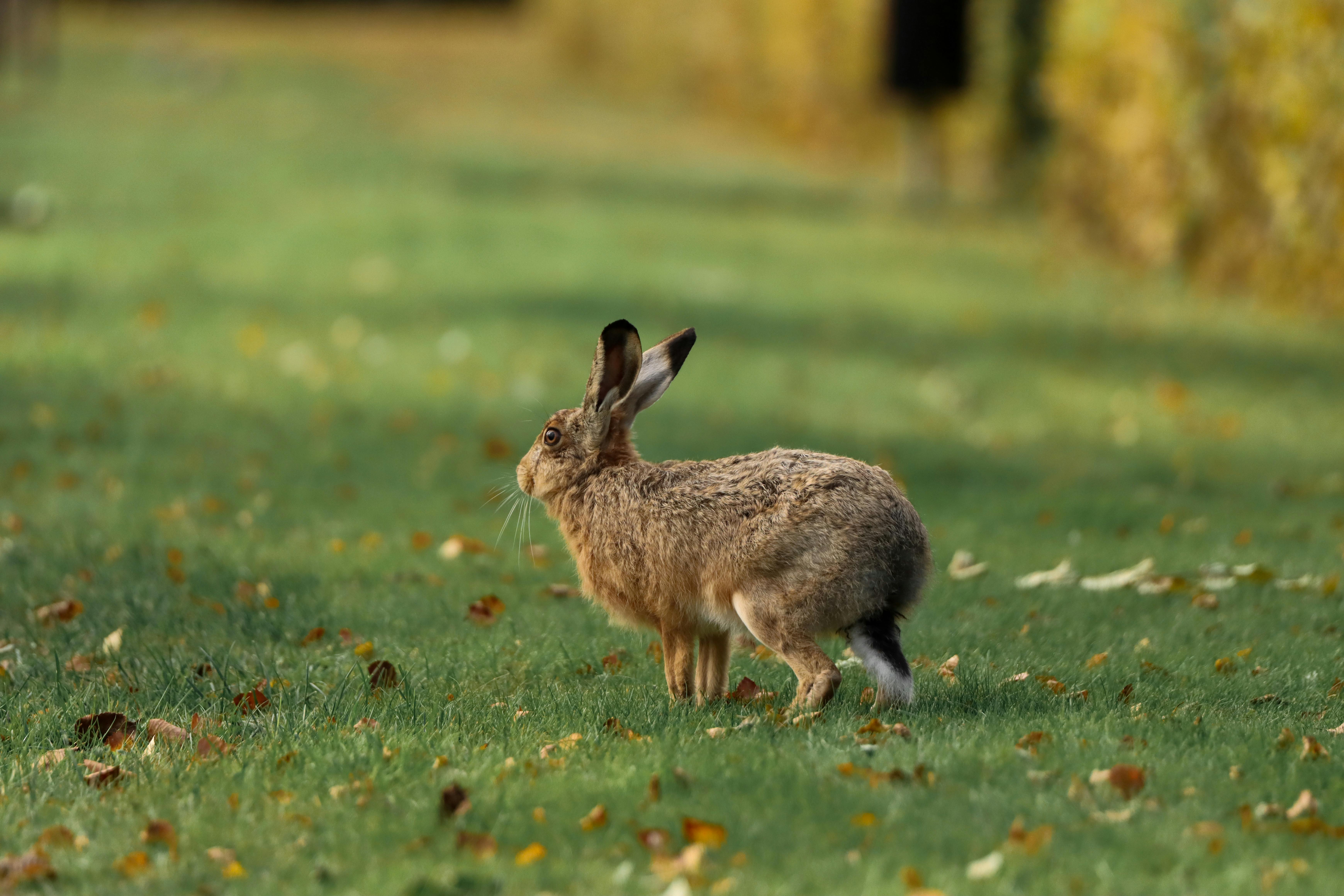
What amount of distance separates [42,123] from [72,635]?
20281 mm

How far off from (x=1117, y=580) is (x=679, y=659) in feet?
9.68

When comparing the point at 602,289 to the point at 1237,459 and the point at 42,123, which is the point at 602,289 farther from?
the point at 42,123

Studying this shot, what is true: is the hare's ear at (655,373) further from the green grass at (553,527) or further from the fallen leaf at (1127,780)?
the fallen leaf at (1127,780)

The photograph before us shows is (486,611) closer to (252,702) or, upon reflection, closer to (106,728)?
(252,702)

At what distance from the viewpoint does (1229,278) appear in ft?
52.0

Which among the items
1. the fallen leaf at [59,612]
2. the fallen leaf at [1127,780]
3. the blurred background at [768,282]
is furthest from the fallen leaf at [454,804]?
the blurred background at [768,282]

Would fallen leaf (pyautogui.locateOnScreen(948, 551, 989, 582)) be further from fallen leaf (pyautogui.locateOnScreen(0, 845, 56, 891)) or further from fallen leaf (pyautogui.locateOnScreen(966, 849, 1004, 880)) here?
fallen leaf (pyautogui.locateOnScreen(0, 845, 56, 891))

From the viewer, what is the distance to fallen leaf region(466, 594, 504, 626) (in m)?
6.86

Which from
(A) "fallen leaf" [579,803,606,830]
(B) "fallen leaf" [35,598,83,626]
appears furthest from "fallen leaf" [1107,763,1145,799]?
(B) "fallen leaf" [35,598,83,626]

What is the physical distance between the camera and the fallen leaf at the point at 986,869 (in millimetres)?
3863

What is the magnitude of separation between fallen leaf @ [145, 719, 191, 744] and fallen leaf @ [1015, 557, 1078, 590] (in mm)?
4163

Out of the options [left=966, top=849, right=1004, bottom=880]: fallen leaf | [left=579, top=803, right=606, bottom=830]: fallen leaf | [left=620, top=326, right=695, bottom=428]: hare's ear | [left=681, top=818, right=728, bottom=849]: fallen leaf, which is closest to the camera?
[left=966, top=849, right=1004, bottom=880]: fallen leaf

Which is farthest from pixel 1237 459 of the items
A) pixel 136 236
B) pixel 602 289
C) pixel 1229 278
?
pixel 136 236

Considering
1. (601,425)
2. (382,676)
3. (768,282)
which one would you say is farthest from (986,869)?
(768,282)
